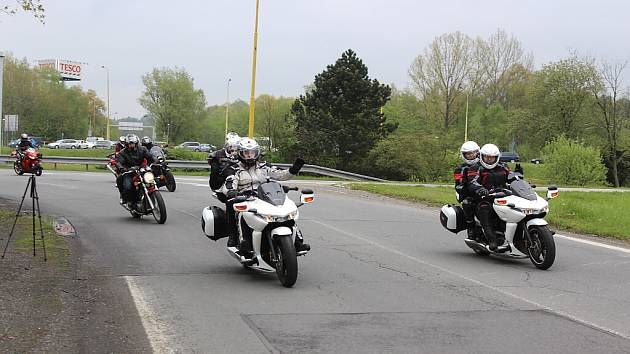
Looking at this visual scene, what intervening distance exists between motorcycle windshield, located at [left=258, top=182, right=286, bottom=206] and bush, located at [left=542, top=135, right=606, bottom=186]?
136 feet

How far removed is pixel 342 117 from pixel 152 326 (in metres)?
42.0

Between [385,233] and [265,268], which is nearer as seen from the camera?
[265,268]

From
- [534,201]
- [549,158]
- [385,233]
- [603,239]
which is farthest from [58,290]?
[549,158]

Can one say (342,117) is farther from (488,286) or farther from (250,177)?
(488,286)

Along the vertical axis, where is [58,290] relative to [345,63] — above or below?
below

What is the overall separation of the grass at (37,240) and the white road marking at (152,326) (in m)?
2.04

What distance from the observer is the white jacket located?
29.7 ft

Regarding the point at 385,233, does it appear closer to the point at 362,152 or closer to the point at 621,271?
the point at 621,271

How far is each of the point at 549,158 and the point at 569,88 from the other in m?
20.1

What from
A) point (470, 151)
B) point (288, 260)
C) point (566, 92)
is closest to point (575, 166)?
point (566, 92)

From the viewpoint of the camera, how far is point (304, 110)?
163 feet

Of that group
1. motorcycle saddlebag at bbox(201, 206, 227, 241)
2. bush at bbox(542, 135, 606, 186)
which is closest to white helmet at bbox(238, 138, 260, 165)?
motorcycle saddlebag at bbox(201, 206, 227, 241)

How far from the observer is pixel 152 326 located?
21.1ft

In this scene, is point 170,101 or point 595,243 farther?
point 170,101
